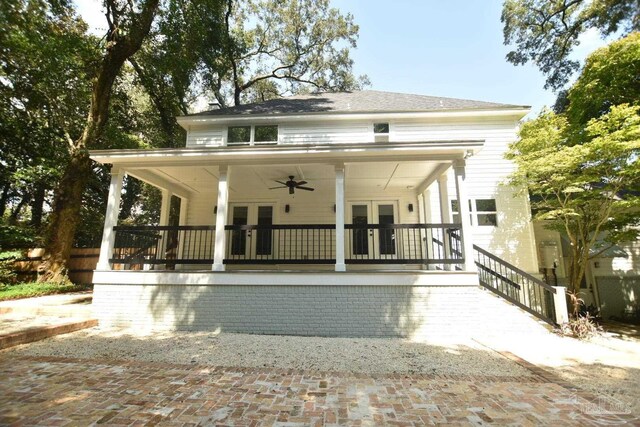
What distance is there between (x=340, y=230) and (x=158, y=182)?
5417 mm

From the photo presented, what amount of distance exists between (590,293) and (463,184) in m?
8.13

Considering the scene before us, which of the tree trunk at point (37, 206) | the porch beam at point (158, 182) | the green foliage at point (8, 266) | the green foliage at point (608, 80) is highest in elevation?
the green foliage at point (608, 80)

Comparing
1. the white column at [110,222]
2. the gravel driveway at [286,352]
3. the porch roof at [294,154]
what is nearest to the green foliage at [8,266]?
the white column at [110,222]

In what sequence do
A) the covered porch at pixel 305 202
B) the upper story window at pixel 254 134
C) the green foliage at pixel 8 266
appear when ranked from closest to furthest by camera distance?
the covered porch at pixel 305 202 → the green foliage at pixel 8 266 → the upper story window at pixel 254 134

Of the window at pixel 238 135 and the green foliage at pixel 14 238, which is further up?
the window at pixel 238 135

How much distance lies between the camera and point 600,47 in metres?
10.4

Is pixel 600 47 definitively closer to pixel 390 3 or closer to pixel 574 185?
pixel 574 185

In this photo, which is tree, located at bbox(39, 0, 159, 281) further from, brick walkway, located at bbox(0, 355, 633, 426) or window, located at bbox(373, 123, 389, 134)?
window, located at bbox(373, 123, 389, 134)

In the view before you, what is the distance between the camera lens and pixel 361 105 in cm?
1186

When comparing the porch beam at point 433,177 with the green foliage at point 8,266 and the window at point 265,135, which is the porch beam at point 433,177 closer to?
the window at point 265,135

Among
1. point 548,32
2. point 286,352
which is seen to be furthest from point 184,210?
point 548,32

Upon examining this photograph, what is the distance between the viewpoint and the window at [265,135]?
11.2 metres

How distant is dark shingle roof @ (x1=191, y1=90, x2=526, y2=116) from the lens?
10820 mm

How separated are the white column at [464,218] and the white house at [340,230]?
0.08ft
